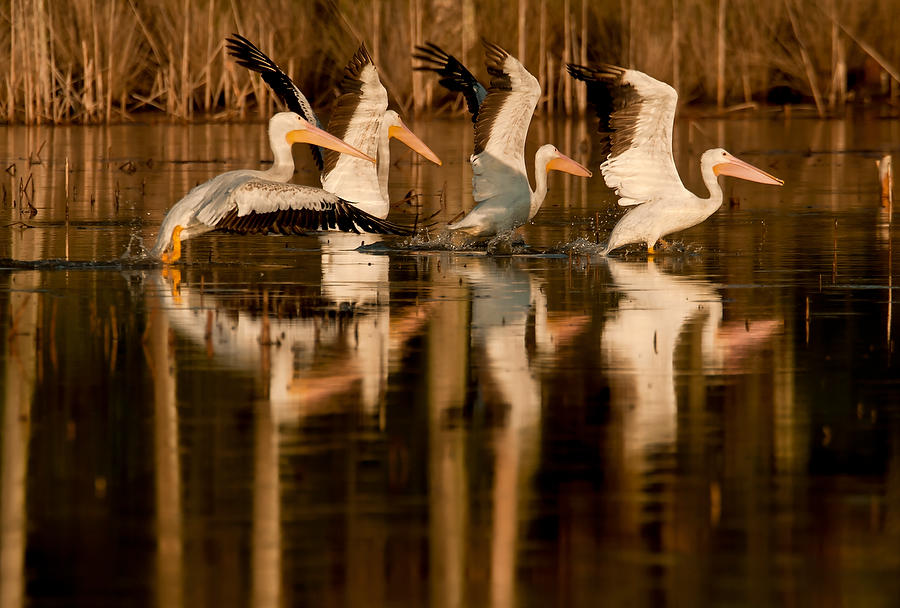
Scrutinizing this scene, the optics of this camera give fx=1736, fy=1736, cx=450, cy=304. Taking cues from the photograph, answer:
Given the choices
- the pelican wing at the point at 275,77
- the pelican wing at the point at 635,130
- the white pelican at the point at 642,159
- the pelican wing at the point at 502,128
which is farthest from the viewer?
the pelican wing at the point at 275,77

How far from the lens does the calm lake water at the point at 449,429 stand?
15.1 ft

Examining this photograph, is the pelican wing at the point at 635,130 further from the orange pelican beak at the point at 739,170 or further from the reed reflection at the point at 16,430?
the reed reflection at the point at 16,430

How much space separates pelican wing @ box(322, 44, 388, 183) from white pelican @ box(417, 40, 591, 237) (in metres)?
1.40

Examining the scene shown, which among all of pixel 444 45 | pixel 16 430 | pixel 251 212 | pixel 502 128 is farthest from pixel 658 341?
pixel 444 45

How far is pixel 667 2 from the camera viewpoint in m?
35.0

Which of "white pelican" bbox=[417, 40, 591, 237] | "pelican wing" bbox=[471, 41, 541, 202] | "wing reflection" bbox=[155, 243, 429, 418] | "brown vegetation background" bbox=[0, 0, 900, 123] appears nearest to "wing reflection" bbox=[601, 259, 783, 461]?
"wing reflection" bbox=[155, 243, 429, 418]

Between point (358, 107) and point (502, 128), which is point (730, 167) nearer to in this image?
point (502, 128)

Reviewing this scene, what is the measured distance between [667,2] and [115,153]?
46.4ft

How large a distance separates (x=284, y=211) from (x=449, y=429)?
5.36 m

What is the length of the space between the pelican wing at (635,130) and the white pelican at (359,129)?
2138 millimetres

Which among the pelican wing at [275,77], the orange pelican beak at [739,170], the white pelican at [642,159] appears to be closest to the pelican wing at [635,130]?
the white pelican at [642,159]

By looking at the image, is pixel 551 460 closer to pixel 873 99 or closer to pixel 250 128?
pixel 250 128

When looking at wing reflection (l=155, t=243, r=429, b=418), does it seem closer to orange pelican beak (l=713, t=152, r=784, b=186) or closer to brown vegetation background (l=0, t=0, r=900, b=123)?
orange pelican beak (l=713, t=152, r=784, b=186)

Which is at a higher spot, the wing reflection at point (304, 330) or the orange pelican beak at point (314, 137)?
the orange pelican beak at point (314, 137)
